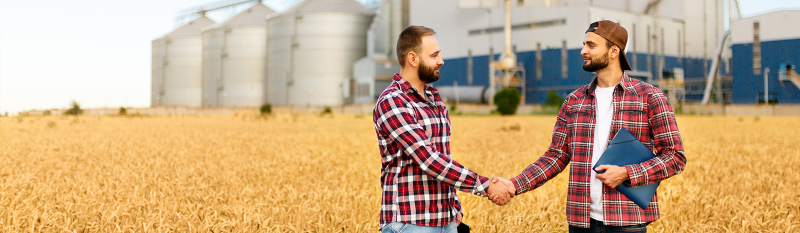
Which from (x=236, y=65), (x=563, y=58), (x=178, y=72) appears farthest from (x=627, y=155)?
(x=178, y=72)

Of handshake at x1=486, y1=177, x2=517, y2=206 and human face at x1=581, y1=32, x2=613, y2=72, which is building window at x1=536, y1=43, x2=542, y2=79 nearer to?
human face at x1=581, y1=32, x2=613, y2=72

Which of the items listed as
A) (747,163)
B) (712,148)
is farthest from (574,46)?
(747,163)

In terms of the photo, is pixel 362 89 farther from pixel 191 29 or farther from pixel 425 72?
pixel 425 72

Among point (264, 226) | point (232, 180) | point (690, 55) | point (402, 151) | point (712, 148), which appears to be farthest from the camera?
point (690, 55)

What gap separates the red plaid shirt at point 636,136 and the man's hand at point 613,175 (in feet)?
0.12

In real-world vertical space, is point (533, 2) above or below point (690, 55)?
above

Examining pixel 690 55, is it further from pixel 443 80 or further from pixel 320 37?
pixel 320 37

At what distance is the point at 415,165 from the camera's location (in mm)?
3158

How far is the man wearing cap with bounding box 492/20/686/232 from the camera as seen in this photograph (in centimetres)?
324

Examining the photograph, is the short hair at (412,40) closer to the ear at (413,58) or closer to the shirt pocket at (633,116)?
the ear at (413,58)

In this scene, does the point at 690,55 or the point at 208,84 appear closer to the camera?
the point at 690,55

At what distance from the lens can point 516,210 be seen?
21.8ft

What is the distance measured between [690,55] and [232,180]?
64544 mm

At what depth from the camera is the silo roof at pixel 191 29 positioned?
8588 centimetres
